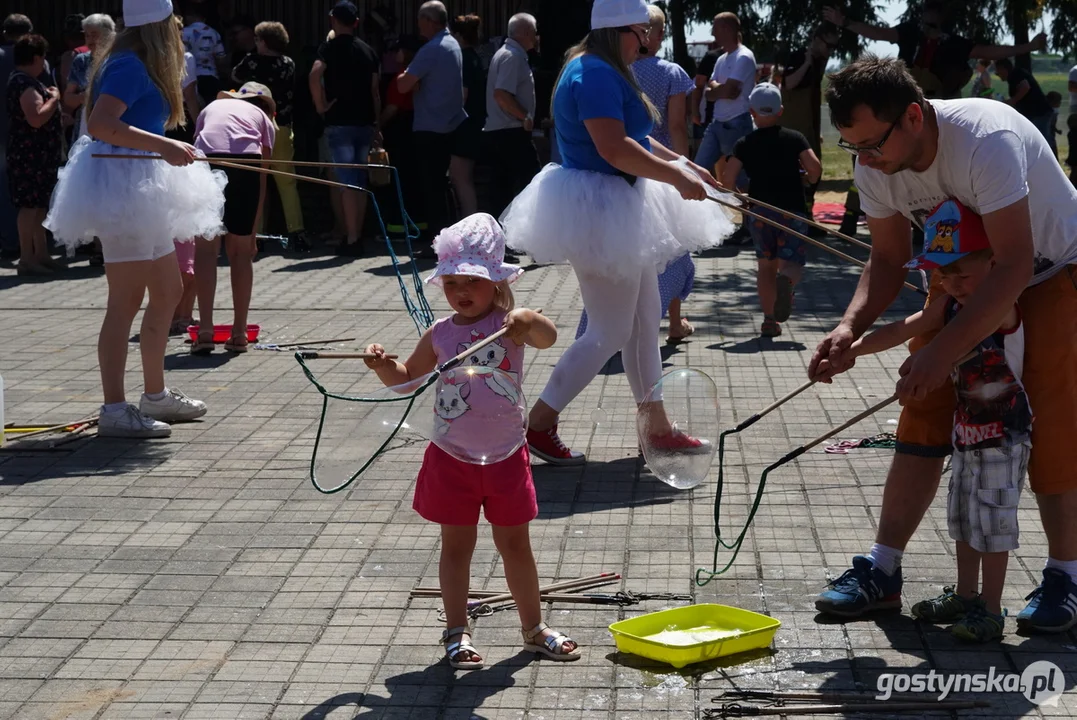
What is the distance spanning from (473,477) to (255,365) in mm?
4907

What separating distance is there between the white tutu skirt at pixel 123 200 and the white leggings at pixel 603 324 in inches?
83.0

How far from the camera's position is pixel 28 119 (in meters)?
12.3

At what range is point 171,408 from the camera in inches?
286

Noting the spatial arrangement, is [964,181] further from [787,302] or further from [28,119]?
[28,119]

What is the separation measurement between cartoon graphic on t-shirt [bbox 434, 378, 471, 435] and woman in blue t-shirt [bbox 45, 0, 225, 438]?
9.64ft

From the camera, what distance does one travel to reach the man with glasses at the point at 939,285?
4.08m

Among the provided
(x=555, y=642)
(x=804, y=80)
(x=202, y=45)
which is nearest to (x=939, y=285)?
(x=555, y=642)

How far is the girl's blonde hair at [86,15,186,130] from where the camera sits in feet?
22.3

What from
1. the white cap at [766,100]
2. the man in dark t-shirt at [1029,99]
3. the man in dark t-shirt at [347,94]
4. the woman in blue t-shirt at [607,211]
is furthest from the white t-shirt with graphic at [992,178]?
the man in dark t-shirt at [1029,99]

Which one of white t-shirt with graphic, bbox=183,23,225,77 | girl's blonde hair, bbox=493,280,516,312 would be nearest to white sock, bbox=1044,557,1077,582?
girl's blonde hair, bbox=493,280,516,312

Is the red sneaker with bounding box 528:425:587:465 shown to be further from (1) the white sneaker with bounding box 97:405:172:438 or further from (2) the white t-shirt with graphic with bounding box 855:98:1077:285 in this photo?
(2) the white t-shirt with graphic with bounding box 855:98:1077:285

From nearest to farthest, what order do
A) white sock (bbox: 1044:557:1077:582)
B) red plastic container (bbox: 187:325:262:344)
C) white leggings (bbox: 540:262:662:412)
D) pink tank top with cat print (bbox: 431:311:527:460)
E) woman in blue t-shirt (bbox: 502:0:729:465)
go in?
pink tank top with cat print (bbox: 431:311:527:460) < white sock (bbox: 1044:557:1077:582) < woman in blue t-shirt (bbox: 502:0:729:465) < white leggings (bbox: 540:262:662:412) < red plastic container (bbox: 187:325:262:344)

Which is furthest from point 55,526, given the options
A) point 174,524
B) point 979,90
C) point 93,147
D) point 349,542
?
point 979,90

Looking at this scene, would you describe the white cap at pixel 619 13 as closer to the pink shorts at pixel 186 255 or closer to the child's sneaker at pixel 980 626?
the child's sneaker at pixel 980 626
